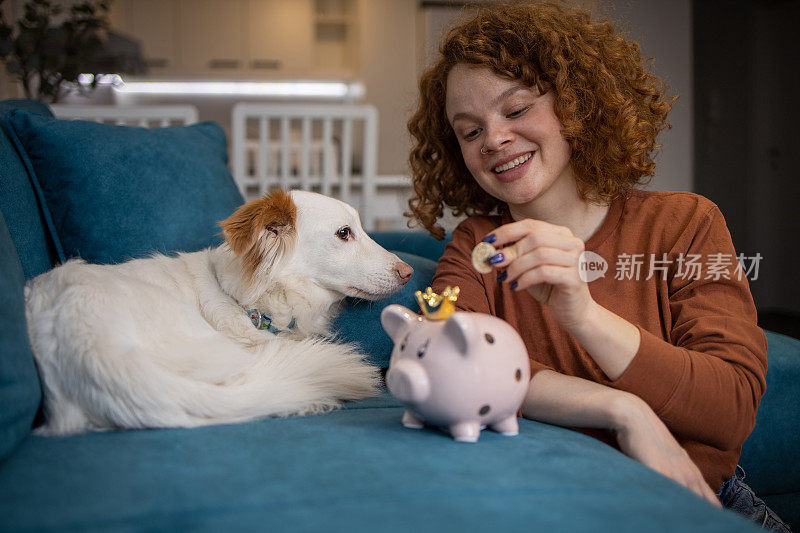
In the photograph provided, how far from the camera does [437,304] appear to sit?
84 centimetres

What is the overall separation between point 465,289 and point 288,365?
1.21 feet

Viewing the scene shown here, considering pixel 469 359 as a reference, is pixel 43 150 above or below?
above

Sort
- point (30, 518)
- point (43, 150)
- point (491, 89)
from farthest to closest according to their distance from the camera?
point (43, 150), point (491, 89), point (30, 518)

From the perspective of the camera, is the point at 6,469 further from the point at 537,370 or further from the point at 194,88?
the point at 194,88

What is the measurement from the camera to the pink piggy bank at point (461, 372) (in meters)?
0.71

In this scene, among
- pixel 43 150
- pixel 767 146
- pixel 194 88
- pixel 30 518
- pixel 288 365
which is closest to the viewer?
pixel 30 518

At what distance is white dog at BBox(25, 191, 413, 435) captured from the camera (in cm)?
84

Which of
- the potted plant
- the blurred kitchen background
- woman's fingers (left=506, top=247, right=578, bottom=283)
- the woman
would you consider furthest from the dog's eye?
the potted plant

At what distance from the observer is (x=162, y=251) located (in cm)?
137

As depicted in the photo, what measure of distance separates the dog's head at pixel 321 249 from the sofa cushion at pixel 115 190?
0.98ft

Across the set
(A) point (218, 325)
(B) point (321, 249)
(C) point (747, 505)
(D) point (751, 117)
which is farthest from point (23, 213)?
(D) point (751, 117)

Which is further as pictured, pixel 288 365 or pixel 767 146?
pixel 767 146

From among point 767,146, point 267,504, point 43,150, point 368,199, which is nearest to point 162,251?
point 43,150

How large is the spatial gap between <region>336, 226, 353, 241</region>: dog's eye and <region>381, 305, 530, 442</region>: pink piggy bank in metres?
0.57
